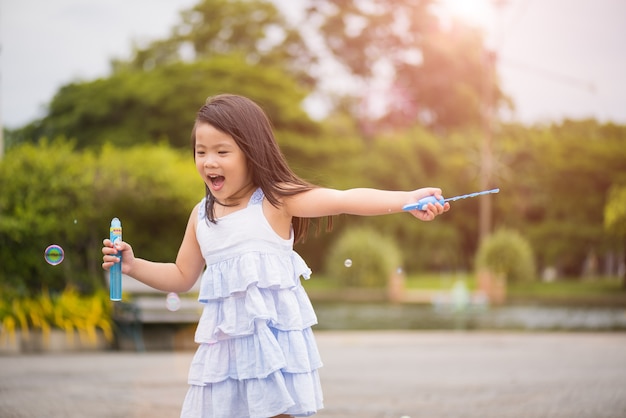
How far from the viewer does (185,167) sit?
564 inches

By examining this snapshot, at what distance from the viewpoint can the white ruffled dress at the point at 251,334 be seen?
3.17 metres

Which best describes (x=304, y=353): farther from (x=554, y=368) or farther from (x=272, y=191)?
(x=554, y=368)

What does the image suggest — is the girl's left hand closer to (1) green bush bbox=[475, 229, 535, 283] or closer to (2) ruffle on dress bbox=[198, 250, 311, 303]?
(2) ruffle on dress bbox=[198, 250, 311, 303]

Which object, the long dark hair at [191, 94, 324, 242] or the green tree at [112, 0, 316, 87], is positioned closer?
the long dark hair at [191, 94, 324, 242]

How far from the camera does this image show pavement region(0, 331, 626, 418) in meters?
6.40

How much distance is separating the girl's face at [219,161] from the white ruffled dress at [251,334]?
0.10 meters

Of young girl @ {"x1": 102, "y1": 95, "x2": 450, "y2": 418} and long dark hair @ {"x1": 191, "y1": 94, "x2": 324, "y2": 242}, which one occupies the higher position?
long dark hair @ {"x1": 191, "y1": 94, "x2": 324, "y2": 242}

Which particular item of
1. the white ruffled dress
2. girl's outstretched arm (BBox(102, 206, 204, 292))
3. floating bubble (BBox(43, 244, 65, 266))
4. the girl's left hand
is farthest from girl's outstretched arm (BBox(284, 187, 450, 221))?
floating bubble (BBox(43, 244, 65, 266))

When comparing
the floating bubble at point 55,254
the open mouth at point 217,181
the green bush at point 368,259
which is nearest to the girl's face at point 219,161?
the open mouth at point 217,181

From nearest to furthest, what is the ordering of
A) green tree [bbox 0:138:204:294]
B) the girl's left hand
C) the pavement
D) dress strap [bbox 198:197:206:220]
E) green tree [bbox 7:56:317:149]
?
the girl's left hand, dress strap [bbox 198:197:206:220], the pavement, green tree [bbox 0:138:204:294], green tree [bbox 7:56:317:149]

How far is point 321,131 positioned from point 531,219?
1185cm

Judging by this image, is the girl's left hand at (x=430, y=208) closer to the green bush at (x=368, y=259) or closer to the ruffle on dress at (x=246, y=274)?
the ruffle on dress at (x=246, y=274)

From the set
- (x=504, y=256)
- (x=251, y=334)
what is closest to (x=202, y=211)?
(x=251, y=334)

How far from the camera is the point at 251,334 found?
3195 millimetres
